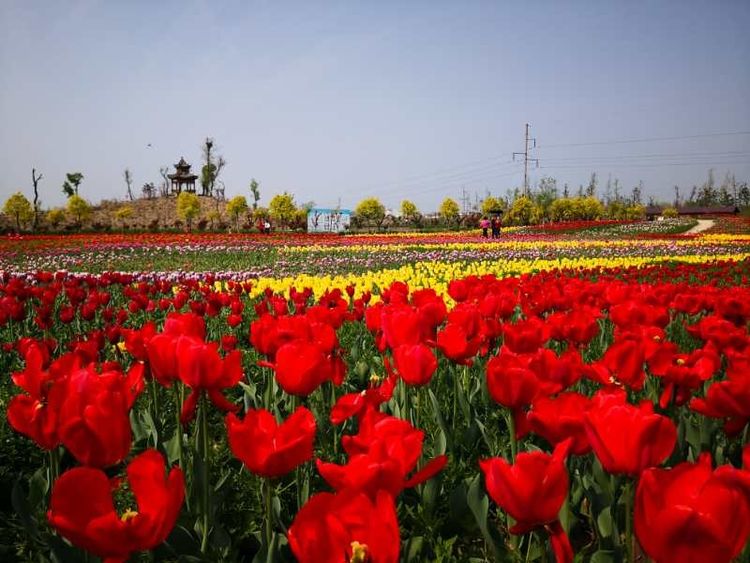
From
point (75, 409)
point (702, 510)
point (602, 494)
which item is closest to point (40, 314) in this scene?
point (75, 409)

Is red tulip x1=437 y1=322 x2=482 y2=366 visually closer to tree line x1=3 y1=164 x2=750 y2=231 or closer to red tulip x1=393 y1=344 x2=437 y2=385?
red tulip x1=393 y1=344 x2=437 y2=385

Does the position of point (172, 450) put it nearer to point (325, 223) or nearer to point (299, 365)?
point (299, 365)

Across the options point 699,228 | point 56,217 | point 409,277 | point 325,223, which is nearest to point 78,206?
point 56,217

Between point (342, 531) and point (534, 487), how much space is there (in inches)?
12.5

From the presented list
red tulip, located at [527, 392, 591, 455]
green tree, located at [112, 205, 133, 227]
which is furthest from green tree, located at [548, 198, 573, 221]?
red tulip, located at [527, 392, 591, 455]

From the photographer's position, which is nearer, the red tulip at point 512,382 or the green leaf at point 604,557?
the green leaf at point 604,557

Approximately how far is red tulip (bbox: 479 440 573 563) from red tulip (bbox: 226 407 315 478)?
0.35m

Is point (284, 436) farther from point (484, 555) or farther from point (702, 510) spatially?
point (484, 555)

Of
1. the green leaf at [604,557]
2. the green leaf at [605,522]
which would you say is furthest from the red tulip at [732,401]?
the green leaf at [604,557]

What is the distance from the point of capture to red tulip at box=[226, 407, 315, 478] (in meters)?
1.05

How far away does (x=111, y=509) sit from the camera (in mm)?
907

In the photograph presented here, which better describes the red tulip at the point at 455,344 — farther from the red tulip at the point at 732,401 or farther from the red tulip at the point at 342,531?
the red tulip at the point at 342,531

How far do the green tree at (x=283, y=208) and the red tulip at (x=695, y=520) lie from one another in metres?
52.1

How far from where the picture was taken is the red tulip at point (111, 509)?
84 cm
